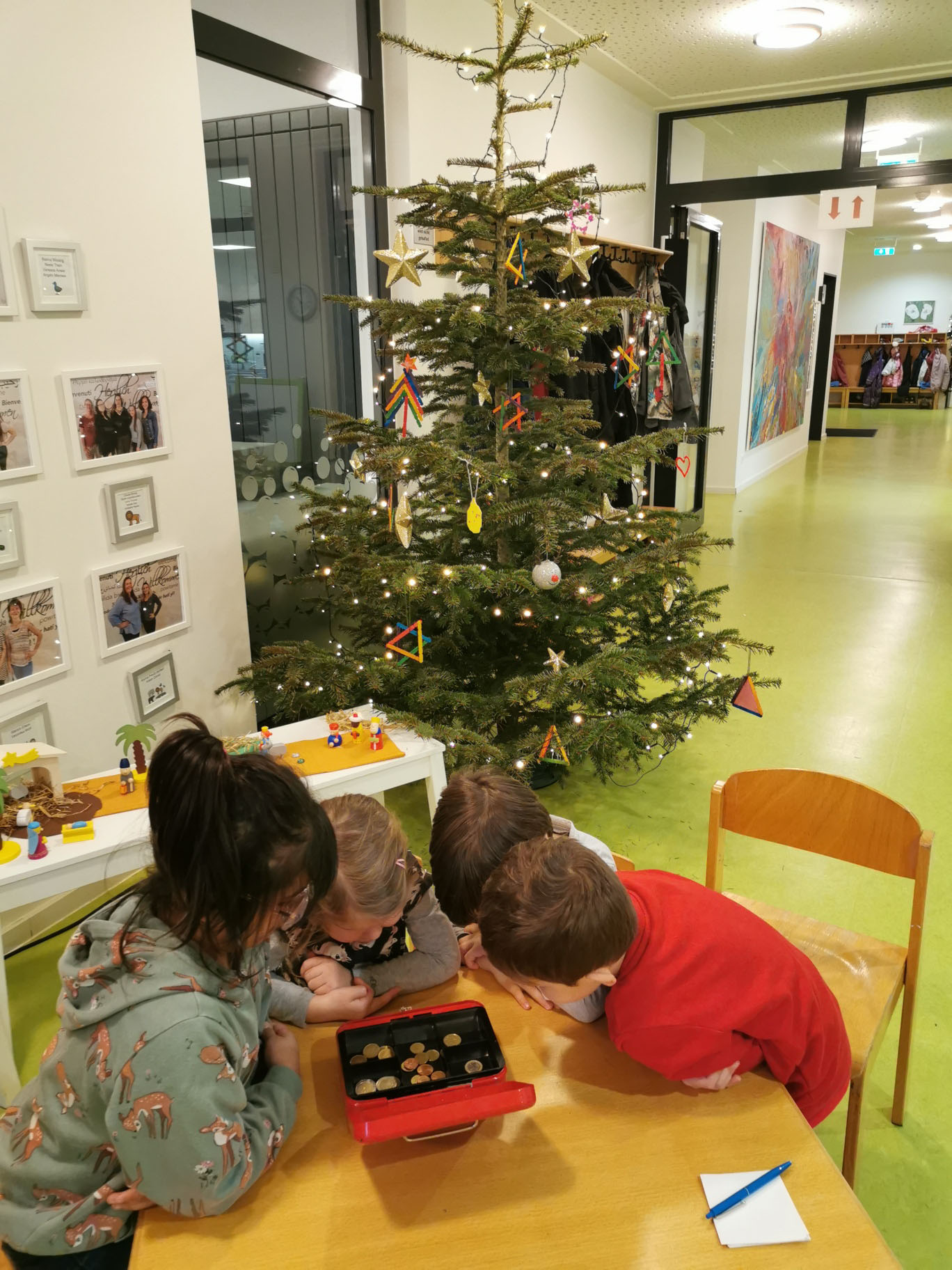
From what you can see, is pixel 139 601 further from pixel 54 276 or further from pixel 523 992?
pixel 523 992

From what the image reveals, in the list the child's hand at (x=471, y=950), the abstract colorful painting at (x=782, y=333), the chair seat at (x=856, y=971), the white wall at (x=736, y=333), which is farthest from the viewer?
the abstract colorful painting at (x=782, y=333)

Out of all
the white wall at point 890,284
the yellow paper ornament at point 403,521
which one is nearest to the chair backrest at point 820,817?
the yellow paper ornament at point 403,521

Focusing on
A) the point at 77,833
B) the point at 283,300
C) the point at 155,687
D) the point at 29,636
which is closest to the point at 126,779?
the point at 77,833

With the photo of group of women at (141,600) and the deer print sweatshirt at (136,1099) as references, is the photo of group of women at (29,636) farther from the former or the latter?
the deer print sweatshirt at (136,1099)

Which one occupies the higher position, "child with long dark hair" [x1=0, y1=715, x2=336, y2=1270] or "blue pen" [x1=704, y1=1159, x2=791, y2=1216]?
"child with long dark hair" [x1=0, y1=715, x2=336, y2=1270]

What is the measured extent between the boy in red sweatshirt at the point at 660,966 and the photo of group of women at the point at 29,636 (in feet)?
5.59

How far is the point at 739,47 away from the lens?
494 centimetres

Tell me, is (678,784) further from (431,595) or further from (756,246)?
(756,246)

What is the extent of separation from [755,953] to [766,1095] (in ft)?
0.55

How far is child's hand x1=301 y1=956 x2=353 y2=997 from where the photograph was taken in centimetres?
130

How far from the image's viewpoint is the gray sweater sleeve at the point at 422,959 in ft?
4.29

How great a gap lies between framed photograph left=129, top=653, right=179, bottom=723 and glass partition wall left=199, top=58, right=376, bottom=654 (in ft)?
1.96

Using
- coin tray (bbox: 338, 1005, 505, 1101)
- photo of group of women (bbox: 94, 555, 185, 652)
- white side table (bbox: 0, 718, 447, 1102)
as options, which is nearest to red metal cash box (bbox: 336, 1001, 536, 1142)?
coin tray (bbox: 338, 1005, 505, 1101)

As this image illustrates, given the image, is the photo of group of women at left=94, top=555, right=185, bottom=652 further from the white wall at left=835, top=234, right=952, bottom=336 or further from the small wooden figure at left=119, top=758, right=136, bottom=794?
the white wall at left=835, top=234, right=952, bottom=336
